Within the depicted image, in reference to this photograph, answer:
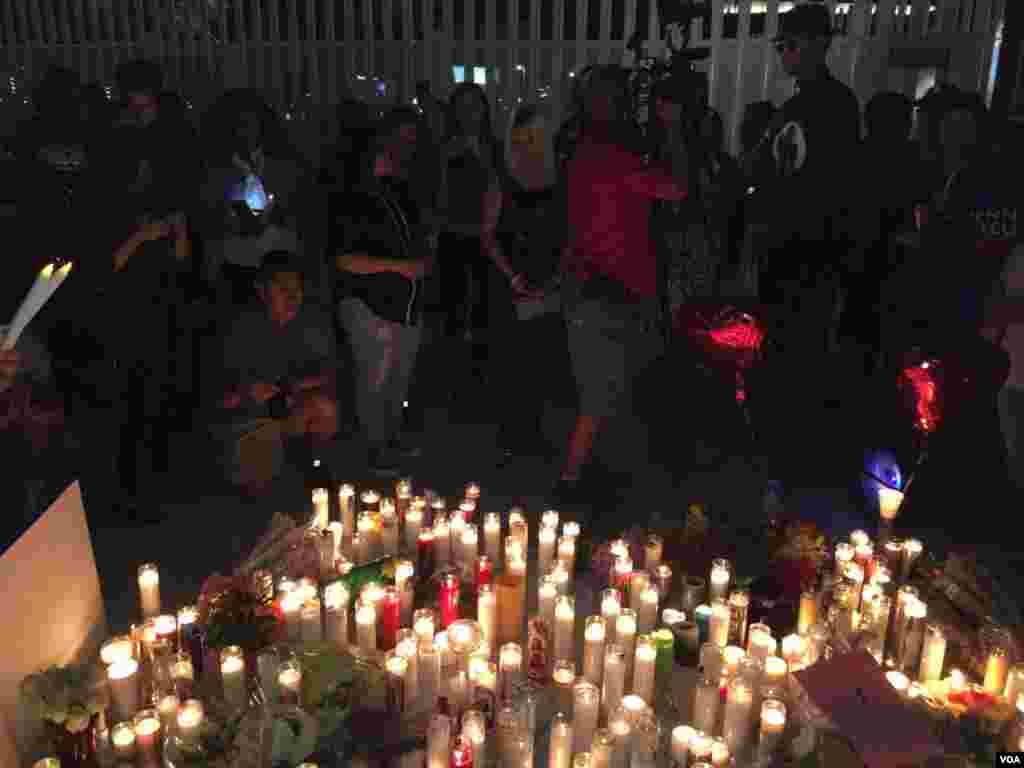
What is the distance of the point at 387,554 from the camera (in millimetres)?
3791

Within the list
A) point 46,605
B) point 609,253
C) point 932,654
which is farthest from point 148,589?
point 932,654

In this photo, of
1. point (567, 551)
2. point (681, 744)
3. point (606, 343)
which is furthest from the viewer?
point (606, 343)

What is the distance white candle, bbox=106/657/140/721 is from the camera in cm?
273

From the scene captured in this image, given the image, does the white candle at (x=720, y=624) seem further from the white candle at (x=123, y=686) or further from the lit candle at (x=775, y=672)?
the white candle at (x=123, y=686)

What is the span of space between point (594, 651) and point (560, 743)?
481mm

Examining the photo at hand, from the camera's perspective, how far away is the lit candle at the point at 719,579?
11.0ft

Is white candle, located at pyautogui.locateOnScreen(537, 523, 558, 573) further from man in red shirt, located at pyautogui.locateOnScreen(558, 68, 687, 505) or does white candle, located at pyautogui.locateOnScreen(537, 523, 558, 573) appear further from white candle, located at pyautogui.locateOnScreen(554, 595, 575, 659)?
man in red shirt, located at pyautogui.locateOnScreen(558, 68, 687, 505)

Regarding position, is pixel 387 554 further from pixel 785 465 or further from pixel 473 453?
pixel 785 465

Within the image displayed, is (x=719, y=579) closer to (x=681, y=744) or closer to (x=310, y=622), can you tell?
(x=681, y=744)

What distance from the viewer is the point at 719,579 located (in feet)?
11.0

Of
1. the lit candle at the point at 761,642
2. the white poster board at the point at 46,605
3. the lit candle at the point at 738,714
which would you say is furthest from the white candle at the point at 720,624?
the white poster board at the point at 46,605

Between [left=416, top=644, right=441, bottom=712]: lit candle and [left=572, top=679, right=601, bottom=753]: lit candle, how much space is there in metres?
0.44

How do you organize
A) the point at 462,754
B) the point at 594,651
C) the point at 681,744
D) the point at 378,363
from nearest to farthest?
the point at 462,754 < the point at 681,744 < the point at 594,651 < the point at 378,363

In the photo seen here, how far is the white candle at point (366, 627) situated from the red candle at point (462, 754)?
0.64 metres
